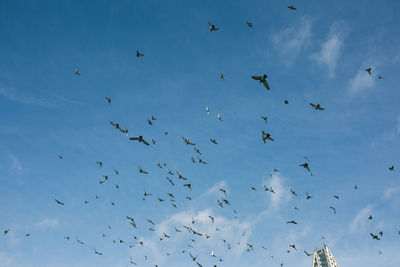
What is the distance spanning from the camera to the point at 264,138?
19719 millimetres

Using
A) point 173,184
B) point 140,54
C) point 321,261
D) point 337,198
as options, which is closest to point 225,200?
point 173,184

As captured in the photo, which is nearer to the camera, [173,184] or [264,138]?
[264,138]

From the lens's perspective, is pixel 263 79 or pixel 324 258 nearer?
pixel 263 79

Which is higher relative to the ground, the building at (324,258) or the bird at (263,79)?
the building at (324,258)

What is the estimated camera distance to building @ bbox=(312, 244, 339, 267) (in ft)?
469

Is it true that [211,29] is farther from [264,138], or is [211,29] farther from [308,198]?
[308,198]

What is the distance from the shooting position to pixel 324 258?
483 ft

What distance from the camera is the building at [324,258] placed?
143000 mm

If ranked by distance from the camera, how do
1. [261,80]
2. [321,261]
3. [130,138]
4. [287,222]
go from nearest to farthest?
1. [261,80]
2. [130,138]
3. [287,222]
4. [321,261]

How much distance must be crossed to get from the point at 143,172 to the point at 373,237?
80.3 ft

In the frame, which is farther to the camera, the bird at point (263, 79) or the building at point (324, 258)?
the building at point (324, 258)

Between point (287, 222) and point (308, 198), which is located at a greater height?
point (308, 198)

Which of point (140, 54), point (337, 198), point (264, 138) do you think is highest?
point (140, 54)

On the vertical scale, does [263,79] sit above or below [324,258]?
below
